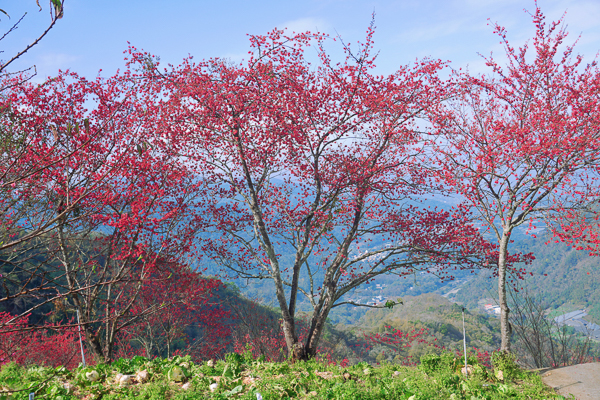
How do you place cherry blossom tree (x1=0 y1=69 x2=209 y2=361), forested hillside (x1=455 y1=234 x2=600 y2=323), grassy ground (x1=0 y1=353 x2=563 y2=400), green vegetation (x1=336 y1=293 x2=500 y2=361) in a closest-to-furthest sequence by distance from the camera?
1. grassy ground (x1=0 y1=353 x2=563 y2=400)
2. cherry blossom tree (x1=0 y1=69 x2=209 y2=361)
3. green vegetation (x1=336 y1=293 x2=500 y2=361)
4. forested hillside (x1=455 y1=234 x2=600 y2=323)

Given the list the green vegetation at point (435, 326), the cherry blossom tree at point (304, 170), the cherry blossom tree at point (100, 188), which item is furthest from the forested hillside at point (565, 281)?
the cherry blossom tree at point (100, 188)

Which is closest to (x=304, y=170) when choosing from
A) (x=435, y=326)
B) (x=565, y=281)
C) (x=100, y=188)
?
(x=100, y=188)

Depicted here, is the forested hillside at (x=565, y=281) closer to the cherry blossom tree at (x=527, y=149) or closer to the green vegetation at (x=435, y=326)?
the green vegetation at (x=435, y=326)

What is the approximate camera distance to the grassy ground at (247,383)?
479 centimetres

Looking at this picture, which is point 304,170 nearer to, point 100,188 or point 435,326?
point 100,188

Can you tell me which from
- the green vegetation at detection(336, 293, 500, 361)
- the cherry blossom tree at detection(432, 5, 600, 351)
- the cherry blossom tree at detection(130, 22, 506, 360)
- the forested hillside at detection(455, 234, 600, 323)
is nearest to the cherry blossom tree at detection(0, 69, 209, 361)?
the cherry blossom tree at detection(130, 22, 506, 360)

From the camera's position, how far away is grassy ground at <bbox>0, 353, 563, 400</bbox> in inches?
188

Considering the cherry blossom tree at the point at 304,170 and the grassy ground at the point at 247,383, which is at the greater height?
the cherry blossom tree at the point at 304,170

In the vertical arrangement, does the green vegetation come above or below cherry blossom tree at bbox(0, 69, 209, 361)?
below

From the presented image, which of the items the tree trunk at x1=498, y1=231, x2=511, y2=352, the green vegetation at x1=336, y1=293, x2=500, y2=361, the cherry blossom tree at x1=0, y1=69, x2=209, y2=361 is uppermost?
the cherry blossom tree at x1=0, y1=69, x2=209, y2=361

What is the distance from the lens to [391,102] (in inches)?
336

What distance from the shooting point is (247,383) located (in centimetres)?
530

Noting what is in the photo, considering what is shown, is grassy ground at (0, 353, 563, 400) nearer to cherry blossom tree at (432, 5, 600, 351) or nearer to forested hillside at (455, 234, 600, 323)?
cherry blossom tree at (432, 5, 600, 351)

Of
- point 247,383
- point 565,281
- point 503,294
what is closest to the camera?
point 247,383
